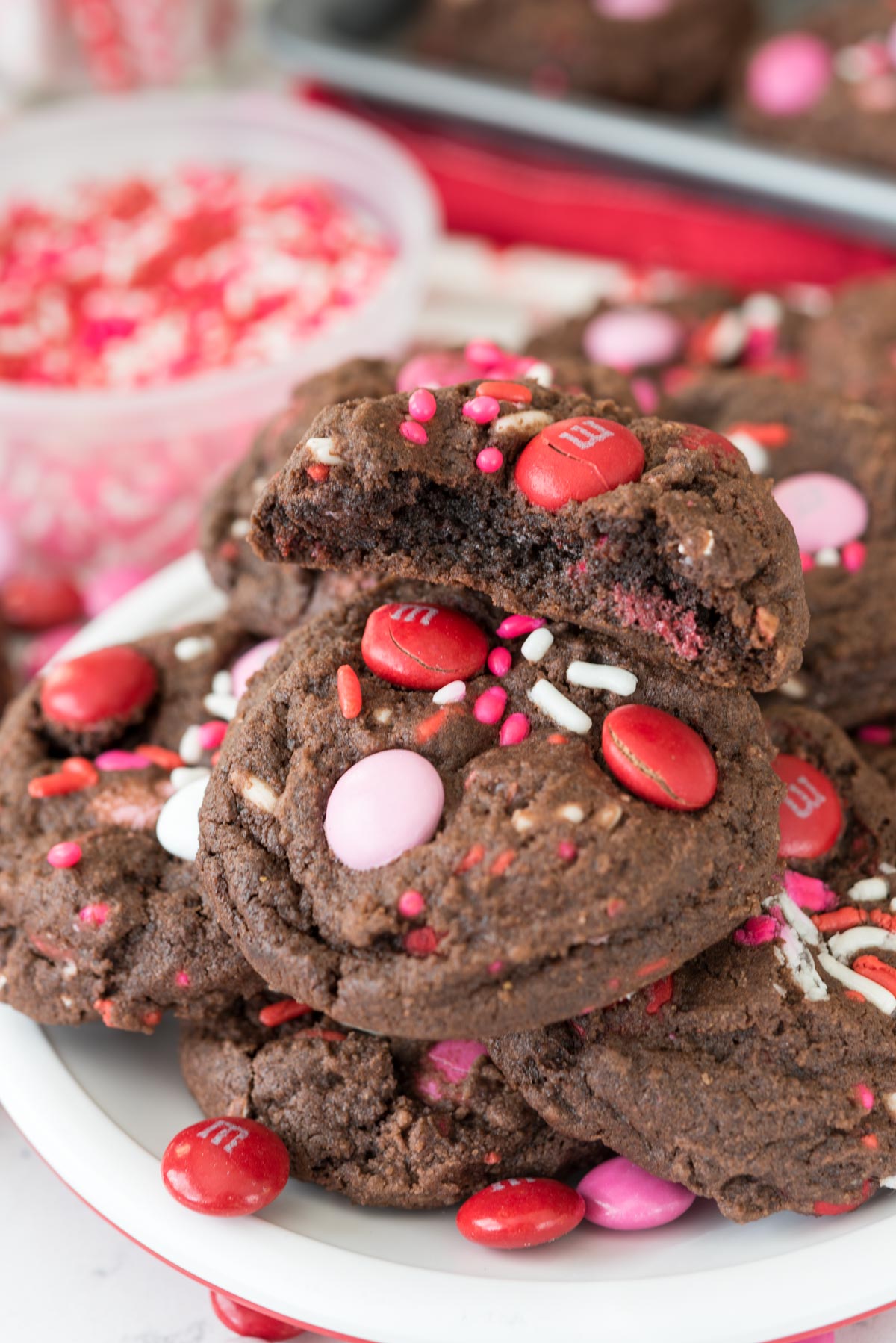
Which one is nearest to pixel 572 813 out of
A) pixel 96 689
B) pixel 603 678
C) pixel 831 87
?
pixel 603 678

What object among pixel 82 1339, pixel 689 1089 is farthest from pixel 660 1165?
pixel 82 1339

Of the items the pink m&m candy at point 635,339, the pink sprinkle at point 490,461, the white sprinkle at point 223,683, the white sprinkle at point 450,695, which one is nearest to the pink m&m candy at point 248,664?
the white sprinkle at point 223,683

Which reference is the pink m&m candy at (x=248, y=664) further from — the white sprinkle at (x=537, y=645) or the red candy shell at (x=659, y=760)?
the red candy shell at (x=659, y=760)

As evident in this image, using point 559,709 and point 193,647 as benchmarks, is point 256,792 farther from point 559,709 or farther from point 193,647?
point 193,647

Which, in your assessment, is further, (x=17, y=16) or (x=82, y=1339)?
(x=17, y=16)

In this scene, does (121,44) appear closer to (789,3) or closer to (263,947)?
(789,3)

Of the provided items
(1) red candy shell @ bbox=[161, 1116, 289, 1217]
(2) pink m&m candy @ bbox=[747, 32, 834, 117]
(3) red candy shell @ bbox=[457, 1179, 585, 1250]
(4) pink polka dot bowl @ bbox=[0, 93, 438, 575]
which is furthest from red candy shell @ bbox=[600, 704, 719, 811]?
(2) pink m&m candy @ bbox=[747, 32, 834, 117]
